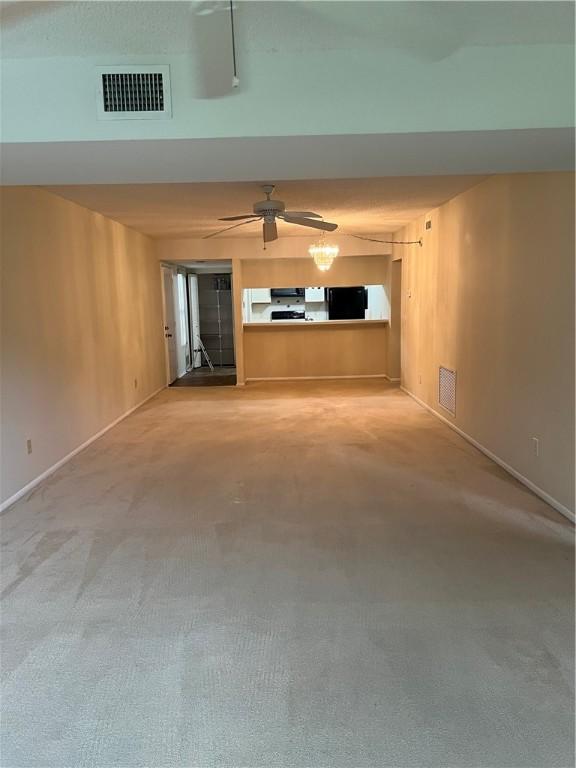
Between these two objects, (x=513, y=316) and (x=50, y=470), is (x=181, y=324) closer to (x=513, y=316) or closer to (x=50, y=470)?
(x=50, y=470)

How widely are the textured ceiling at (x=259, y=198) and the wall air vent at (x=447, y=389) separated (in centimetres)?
180

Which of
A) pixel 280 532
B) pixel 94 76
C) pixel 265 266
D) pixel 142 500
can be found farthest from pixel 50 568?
pixel 265 266

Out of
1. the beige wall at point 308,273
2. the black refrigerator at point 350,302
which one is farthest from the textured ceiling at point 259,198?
the black refrigerator at point 350,302

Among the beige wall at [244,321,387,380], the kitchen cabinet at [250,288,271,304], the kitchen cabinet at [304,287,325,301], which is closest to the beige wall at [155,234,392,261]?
the beige wall at [244,321,387,380]

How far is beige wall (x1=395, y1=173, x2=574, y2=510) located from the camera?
3293 mm

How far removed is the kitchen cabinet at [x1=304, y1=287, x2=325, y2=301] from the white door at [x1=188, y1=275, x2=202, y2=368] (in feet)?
8.11

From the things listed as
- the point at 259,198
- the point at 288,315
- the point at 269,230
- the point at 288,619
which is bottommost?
the point at 288,619

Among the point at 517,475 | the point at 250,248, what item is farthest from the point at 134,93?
the point at 250,248

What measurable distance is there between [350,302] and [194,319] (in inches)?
136

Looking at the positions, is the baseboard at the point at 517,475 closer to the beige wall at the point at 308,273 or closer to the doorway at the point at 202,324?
the beige wall at the point at 308,273

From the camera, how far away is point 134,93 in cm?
206

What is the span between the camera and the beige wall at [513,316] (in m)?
3.29

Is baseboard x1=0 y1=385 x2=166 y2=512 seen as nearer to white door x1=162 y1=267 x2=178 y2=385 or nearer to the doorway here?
white door x1=162 y1=267 x2=178 y2=385

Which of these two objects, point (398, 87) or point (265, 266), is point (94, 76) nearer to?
point (398, 87)
